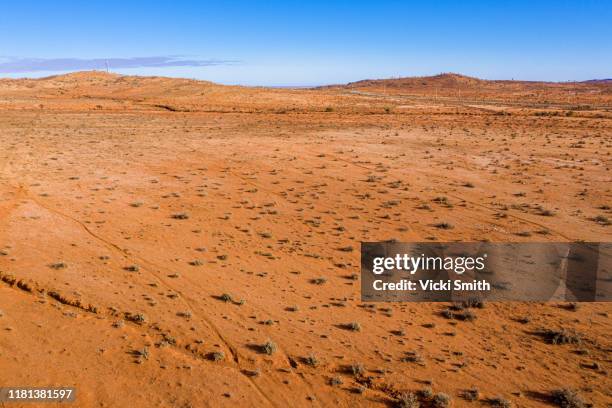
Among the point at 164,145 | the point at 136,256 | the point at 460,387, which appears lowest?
the point at 460,387

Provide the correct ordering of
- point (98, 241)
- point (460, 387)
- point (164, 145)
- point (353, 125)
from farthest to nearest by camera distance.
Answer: point (353, 125), point (164, 145), point (98, 241), point (460, 387)

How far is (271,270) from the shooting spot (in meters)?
11.6

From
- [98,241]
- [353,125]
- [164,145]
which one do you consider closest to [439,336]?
[98,241]

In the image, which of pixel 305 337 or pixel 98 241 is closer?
pixel 305 337

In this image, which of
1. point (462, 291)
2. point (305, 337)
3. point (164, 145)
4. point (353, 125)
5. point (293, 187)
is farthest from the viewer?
point (353, 125)

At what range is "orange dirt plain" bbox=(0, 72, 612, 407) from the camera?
295 inches

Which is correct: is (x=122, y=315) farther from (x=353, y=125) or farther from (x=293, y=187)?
(x=353, y=125)

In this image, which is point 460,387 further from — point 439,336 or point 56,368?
point 56,368

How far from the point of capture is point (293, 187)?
19953 millimetres

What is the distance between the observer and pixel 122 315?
9148 millimetres

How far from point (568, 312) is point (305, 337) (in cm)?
574

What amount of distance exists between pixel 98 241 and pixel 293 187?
894 centimetres

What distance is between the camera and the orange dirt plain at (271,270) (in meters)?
7.49

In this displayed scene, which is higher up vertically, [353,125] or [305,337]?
[353,125]
